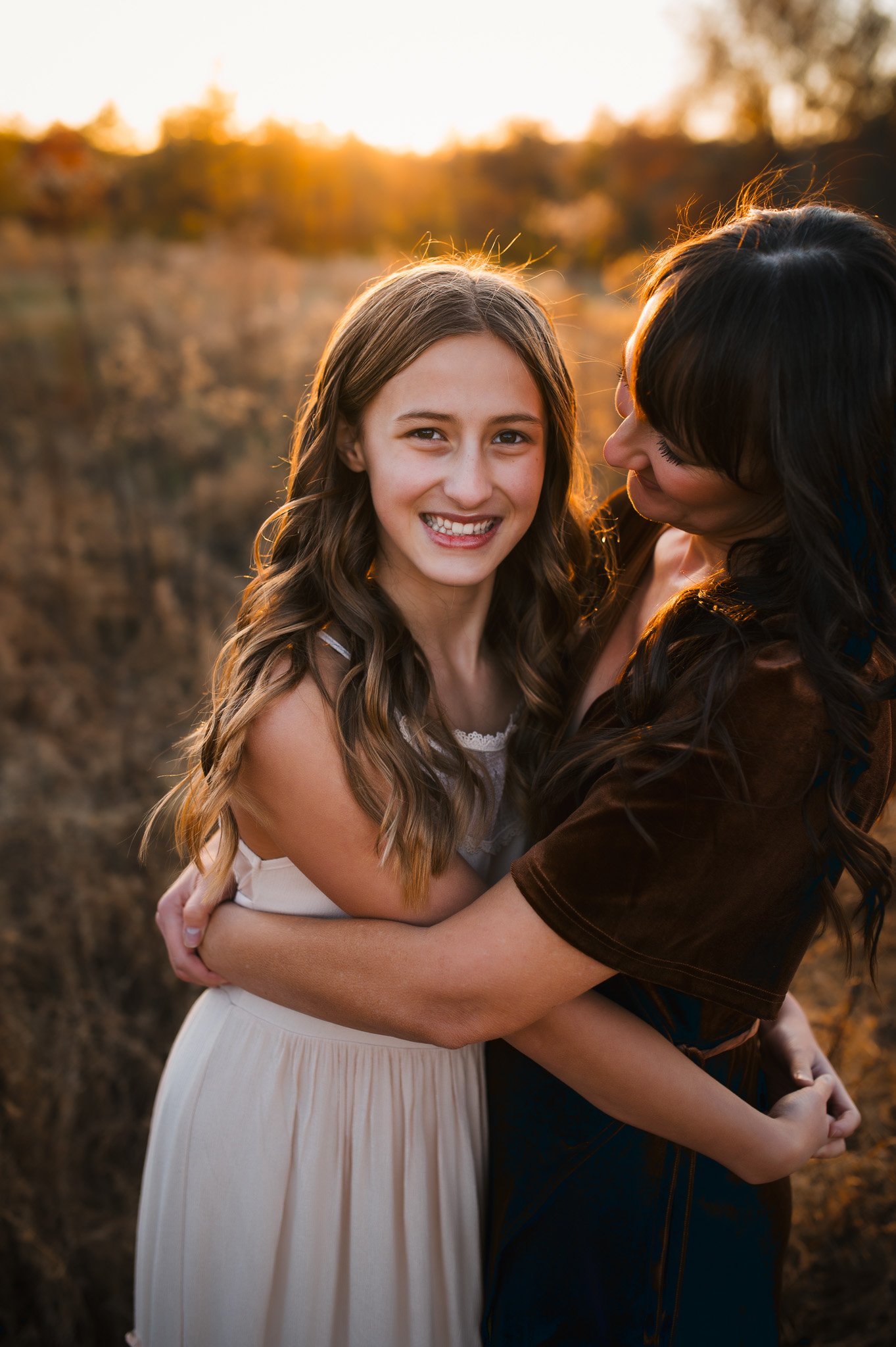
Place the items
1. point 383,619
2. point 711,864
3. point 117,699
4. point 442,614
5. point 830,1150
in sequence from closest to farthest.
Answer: point 711,864
point 830,1150
point 383,619
point 442,614
point 117,699

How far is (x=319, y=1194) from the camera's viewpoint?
63.6 inches

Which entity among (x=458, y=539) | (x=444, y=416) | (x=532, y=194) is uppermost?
(x=532, y=194)

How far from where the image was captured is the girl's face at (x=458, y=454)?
1585 millimetres

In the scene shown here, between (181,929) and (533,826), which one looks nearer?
(533,826)

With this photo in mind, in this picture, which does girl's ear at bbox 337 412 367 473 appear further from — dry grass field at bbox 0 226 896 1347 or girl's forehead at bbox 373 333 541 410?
dry grass field at bbox 0 226 896 1347

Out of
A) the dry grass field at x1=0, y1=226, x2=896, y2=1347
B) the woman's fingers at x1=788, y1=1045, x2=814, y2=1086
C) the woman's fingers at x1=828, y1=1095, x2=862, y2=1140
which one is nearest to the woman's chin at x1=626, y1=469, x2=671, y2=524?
the woman's fingers at x1=788, y1=1045, x2=814, y2=1086

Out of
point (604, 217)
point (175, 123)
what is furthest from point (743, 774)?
point (604, 217)

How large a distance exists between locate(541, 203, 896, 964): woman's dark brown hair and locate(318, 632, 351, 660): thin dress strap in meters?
0.54

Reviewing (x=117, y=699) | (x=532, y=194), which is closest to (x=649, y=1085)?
(x=117, y=699)

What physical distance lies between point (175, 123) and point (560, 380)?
33.5 feet

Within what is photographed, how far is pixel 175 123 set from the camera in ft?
32.1

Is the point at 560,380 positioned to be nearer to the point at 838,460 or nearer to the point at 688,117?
the point at 838,460

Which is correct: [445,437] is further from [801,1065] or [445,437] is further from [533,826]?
[801,1065]

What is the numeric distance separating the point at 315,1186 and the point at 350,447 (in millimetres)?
1374
